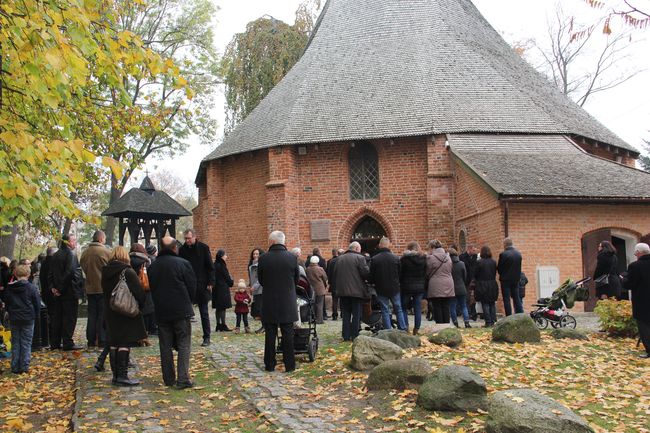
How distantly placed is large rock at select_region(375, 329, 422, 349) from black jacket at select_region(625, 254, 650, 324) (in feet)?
10.8

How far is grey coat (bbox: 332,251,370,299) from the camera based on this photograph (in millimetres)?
10859

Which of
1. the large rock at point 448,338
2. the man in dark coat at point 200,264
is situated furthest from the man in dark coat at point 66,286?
the large rock at point 448,338

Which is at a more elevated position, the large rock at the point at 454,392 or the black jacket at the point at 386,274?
the black jacket at the point at 386,274

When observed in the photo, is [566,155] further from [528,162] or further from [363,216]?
[363,216]

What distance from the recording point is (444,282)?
1256cm

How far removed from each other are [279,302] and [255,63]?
991 inches

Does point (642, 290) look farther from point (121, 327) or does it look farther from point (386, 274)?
point (121, 327)

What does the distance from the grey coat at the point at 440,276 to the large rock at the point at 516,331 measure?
5.54 feet

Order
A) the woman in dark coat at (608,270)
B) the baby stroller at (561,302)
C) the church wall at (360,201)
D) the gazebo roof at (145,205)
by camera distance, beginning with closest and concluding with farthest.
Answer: the baby stroller at (561,302)
the woman in dark coat at (608,270)
the gazebo roof at (145,205)
the church wall at (360,201)

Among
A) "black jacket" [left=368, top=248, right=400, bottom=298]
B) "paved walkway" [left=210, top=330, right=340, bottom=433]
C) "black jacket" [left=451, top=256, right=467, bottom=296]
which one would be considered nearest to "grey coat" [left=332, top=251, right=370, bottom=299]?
"black jacket" [left=368, top=248, right=400, bottom=298]

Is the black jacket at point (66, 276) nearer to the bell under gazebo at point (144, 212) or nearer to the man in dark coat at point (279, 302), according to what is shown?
the man in dark coat at point (279, 302)

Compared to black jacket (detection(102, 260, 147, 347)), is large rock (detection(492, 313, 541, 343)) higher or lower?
lower

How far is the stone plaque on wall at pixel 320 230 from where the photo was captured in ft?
72.4

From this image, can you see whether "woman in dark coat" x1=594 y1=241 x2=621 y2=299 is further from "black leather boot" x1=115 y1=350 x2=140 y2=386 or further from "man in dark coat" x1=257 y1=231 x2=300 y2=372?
"black leather boot" x1=115 y1=350 x2=140 y2=386
